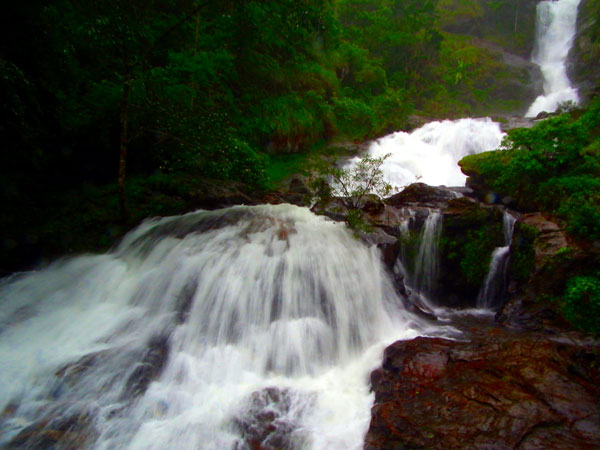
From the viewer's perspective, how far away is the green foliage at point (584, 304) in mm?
5461

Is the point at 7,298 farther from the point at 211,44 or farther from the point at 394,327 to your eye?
the point at 211,44

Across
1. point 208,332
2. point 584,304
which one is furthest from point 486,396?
point 208,332

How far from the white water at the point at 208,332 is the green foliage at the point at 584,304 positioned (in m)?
2.46

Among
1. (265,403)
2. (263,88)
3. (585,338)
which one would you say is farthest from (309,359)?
(263,88)

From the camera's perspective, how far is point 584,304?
559 centimetres

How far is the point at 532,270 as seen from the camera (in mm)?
6531

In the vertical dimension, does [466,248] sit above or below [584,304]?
above

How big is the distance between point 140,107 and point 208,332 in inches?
197

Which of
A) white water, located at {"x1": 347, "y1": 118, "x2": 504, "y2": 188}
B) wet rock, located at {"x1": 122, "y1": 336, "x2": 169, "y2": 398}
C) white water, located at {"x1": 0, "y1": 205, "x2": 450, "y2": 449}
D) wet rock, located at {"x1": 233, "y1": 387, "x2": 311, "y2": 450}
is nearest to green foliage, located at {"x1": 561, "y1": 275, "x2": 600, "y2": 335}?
white water, located at {"x1": 0, "y1": 205, "x2": 450, "y2": 449}

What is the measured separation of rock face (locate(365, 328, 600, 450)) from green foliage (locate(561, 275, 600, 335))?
1344 mm

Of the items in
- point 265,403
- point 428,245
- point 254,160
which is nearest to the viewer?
point 265,403

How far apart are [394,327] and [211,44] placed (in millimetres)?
9187

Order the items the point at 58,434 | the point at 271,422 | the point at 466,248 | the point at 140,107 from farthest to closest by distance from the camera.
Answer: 1. the point at 466,248
2. the point at 140,107
3. the point at 271,422
4. the point at 58,434

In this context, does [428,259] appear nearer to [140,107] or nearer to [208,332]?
[208,332]
